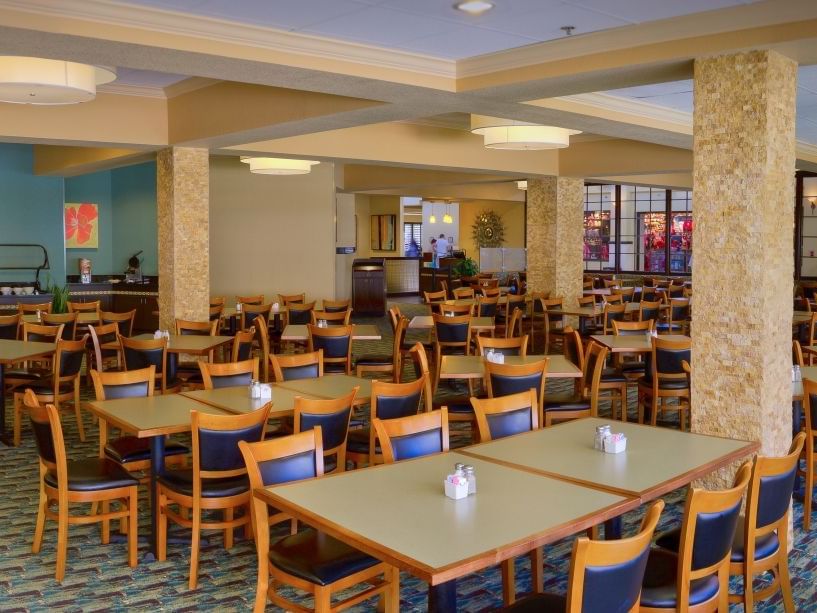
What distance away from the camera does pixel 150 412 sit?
15.3 feet

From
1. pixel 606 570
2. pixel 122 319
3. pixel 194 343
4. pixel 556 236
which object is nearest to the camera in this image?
pixel 606 570

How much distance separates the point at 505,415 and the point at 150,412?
1938mm

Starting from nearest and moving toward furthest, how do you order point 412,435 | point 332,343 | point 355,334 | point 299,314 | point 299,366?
point 412,435
point 299,366
point 332,343
point 355,334
point 299,314

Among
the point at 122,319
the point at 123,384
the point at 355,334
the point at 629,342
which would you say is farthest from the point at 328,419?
the point at 122,319

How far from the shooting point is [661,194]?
1981cm

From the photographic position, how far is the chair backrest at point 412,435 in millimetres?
3793

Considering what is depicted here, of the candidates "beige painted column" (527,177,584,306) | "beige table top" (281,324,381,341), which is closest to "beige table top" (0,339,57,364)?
"beige table top" (281,324,381,341)

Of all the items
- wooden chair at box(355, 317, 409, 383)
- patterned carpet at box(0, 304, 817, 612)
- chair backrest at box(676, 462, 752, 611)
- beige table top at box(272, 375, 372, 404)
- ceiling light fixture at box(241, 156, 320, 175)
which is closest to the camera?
chair backrest at box(676, 462, 752, 611)

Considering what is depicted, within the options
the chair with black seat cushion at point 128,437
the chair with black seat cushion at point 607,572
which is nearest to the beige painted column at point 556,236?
the chair with black seat cushion at point 128,437

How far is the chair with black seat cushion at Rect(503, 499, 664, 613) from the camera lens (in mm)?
2373

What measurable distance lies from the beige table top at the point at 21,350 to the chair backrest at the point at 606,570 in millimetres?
5555

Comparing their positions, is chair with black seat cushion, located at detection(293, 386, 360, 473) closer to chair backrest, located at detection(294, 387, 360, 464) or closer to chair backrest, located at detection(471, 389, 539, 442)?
chair backrest, located at detection(294, 387, 360, 464)

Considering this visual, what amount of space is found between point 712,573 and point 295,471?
1.69m

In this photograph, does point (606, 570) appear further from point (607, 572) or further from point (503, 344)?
point (503, 344)
